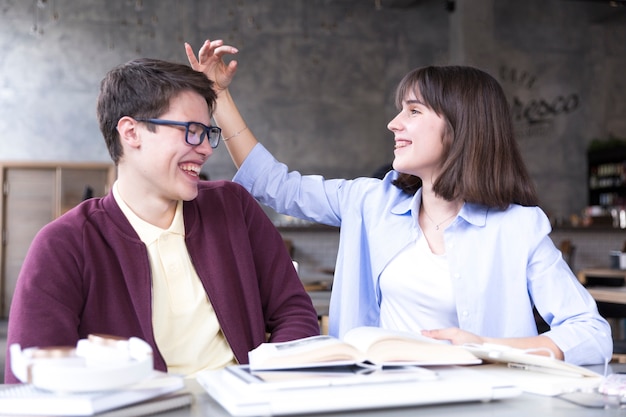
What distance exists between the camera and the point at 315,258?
9.08 metres

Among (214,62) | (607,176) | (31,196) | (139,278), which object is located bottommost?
(31,196)

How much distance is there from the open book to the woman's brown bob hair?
0.70m

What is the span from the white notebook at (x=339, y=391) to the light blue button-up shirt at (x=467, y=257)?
1.78ft

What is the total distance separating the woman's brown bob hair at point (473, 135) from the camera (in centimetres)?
198

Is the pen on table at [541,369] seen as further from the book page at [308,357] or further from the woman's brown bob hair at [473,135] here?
the woman's brown bob hair at [473,135]

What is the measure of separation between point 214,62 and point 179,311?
77cm

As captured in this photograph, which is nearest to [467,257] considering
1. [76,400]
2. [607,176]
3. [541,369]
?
[541,369]

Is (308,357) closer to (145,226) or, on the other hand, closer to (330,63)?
(145,226)

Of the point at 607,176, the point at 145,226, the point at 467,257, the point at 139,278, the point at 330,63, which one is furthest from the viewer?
the point at 607,176

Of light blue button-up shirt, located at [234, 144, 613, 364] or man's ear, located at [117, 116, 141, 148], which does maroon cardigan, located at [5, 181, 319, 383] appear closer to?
man's ear, located at [117, 116, 141, 148]

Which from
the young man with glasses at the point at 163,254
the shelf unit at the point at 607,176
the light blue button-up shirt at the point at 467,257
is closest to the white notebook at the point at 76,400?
the young man with glasses at the point at 163,254

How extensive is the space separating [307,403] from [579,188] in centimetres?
1199

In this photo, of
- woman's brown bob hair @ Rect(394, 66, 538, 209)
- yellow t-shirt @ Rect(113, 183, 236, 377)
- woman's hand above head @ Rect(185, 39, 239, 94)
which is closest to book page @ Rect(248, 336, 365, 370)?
yellow t-shirt @ Rect(113, 183, 236, 377)

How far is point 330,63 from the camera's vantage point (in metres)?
11.5
